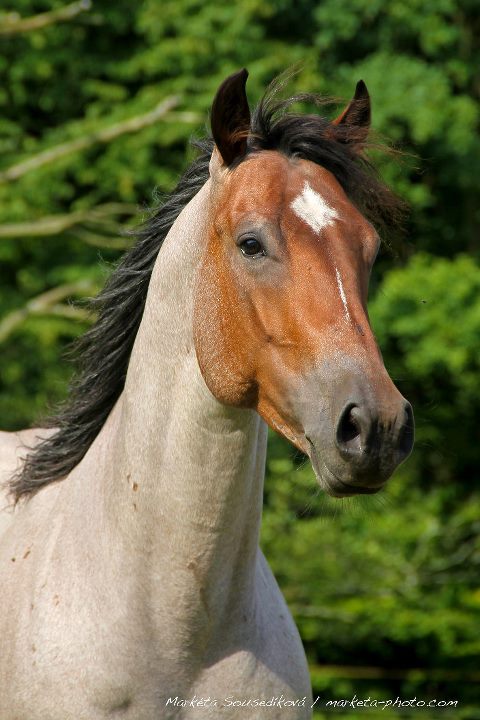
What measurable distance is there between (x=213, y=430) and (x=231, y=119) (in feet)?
2.74

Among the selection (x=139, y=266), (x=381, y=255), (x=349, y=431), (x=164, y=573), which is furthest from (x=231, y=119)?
(x=381, y=255)

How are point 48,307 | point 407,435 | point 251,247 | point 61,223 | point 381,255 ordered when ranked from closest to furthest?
point 407,435 → point 251,247 → point 61,223 → point 48,307 → point 381,255

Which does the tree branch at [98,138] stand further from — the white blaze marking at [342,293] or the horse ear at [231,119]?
the white blaze marking at [342,293]

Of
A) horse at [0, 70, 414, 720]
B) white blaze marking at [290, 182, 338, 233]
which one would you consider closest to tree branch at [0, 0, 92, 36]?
horse at [0, 70, 414, 720]

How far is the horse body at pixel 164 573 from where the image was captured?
289 centimetres

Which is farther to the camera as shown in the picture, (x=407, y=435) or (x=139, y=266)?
(x=139, y=266)

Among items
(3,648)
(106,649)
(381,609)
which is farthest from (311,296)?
(381,609)

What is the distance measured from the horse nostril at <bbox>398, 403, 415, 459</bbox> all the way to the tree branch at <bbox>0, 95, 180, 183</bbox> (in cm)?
921

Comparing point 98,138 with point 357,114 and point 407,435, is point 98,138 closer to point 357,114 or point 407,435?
point 357,114

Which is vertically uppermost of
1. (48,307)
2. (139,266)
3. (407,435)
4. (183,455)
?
(139,266)

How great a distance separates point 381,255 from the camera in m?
11.7

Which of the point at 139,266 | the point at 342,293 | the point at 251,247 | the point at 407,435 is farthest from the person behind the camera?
the point at 139,266

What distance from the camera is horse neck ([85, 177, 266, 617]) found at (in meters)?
2.88

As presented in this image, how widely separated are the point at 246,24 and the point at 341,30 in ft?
3.75
